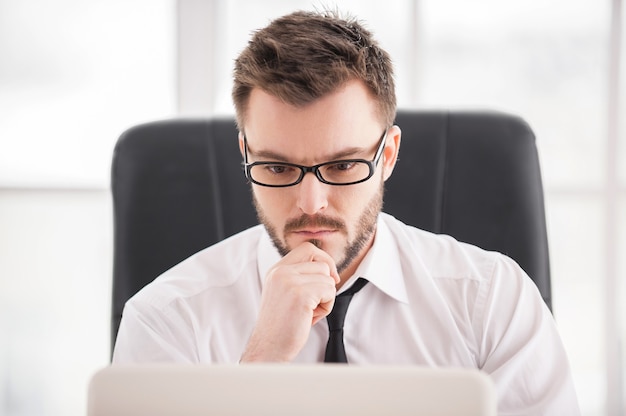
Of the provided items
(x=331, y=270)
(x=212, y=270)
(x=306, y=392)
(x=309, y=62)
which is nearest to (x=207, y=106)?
(x=212, y=270)

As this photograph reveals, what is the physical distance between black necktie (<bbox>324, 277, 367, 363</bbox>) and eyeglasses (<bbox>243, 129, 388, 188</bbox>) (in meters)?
0.24

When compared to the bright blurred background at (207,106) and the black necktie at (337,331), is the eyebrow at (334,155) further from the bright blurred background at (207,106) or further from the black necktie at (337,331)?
the bright blurred background at (207,106)

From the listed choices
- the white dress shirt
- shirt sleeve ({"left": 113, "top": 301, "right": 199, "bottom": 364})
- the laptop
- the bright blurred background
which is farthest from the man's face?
the bright blurred background

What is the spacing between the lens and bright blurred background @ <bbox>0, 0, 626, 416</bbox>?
2287 millimetres

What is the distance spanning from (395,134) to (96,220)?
1360 mm

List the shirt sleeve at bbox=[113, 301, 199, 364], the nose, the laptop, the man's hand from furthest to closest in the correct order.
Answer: the shirt sleeve at bbox=[113, 301, 199, 364]
the nose
the man's hand
the laptop

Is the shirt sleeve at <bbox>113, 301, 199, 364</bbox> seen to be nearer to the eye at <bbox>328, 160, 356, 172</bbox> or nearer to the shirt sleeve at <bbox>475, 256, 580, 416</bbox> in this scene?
the eye at <bbox>328, 160, 356, 172</bbox>

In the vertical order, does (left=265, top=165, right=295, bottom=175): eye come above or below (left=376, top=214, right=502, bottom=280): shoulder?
above

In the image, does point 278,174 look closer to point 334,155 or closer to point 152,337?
point 334,155

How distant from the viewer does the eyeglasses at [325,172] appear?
3.97 ft

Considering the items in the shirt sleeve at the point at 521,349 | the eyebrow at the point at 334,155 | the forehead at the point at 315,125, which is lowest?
the shirt sleeve at the point at 521,349

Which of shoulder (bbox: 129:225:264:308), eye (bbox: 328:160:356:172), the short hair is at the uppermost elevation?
the short hair

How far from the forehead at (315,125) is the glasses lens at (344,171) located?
0.02m

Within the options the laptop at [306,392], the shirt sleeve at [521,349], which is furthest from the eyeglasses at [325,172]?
the laptop at [306,392]
